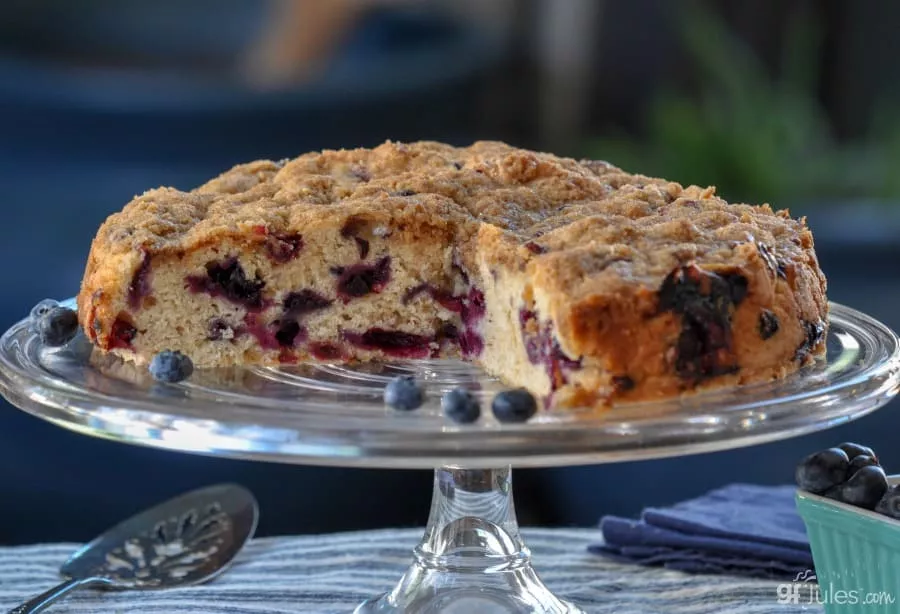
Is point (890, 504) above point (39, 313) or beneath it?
beneath

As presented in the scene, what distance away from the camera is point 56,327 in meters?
1.89

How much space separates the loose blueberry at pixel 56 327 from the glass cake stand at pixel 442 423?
0.8 inches

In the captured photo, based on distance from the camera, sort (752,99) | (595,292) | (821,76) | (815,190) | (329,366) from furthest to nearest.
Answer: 1. (821,76)
2. (752,99)
3. (815,190)
4. (329,366)
5. (595,292)

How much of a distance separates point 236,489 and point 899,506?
124cm

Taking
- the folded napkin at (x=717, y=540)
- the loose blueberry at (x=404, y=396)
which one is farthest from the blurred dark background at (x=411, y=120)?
the loose blueberry at (x=404, y=396)

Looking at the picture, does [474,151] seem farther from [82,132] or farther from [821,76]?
[821,76]

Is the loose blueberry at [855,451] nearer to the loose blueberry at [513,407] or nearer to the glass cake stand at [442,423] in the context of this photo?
the glass cake stand at [442,423]

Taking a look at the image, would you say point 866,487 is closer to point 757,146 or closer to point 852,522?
point 852,522

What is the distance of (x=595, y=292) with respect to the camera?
1651 millimetres

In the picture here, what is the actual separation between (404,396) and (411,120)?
4.83 m

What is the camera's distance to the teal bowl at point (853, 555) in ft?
5.69

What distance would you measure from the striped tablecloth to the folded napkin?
0.09ft

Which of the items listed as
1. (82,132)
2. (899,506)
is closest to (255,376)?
(899,506)

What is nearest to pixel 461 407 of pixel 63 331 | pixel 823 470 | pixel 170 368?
pixel 170 368
